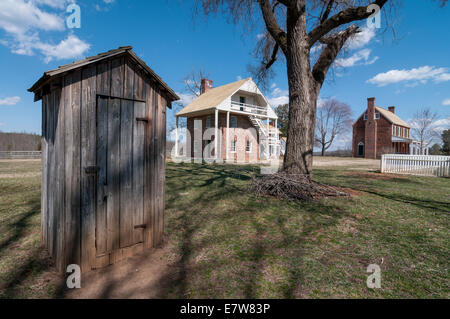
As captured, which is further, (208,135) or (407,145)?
(407,145)

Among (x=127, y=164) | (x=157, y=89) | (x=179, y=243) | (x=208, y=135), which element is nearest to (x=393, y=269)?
(x=179, y=243)

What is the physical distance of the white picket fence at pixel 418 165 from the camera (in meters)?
12.3

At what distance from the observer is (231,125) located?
76.2 ft

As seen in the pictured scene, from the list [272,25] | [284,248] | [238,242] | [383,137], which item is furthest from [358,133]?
[238,242]

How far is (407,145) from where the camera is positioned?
4069 centimetres

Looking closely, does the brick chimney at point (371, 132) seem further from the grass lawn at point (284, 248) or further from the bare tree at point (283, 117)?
the grass lawn at point (284, 248)

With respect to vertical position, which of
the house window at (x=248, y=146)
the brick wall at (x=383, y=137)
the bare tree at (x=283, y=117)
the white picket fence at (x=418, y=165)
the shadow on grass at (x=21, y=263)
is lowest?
the shadow on grass at (x=21, y=263)

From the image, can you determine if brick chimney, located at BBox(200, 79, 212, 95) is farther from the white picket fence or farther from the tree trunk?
the tree trunk

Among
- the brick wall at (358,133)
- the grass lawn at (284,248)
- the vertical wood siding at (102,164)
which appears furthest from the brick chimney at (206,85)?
the brick wall at (358,133)

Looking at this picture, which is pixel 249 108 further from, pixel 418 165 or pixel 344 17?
pixel 344 17

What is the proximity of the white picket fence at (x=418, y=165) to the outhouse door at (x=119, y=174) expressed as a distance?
15.0m

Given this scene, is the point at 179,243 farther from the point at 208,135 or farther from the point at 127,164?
the point at 208,135

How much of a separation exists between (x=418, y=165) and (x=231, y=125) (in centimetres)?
1510

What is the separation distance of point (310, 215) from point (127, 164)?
4.02 metres
